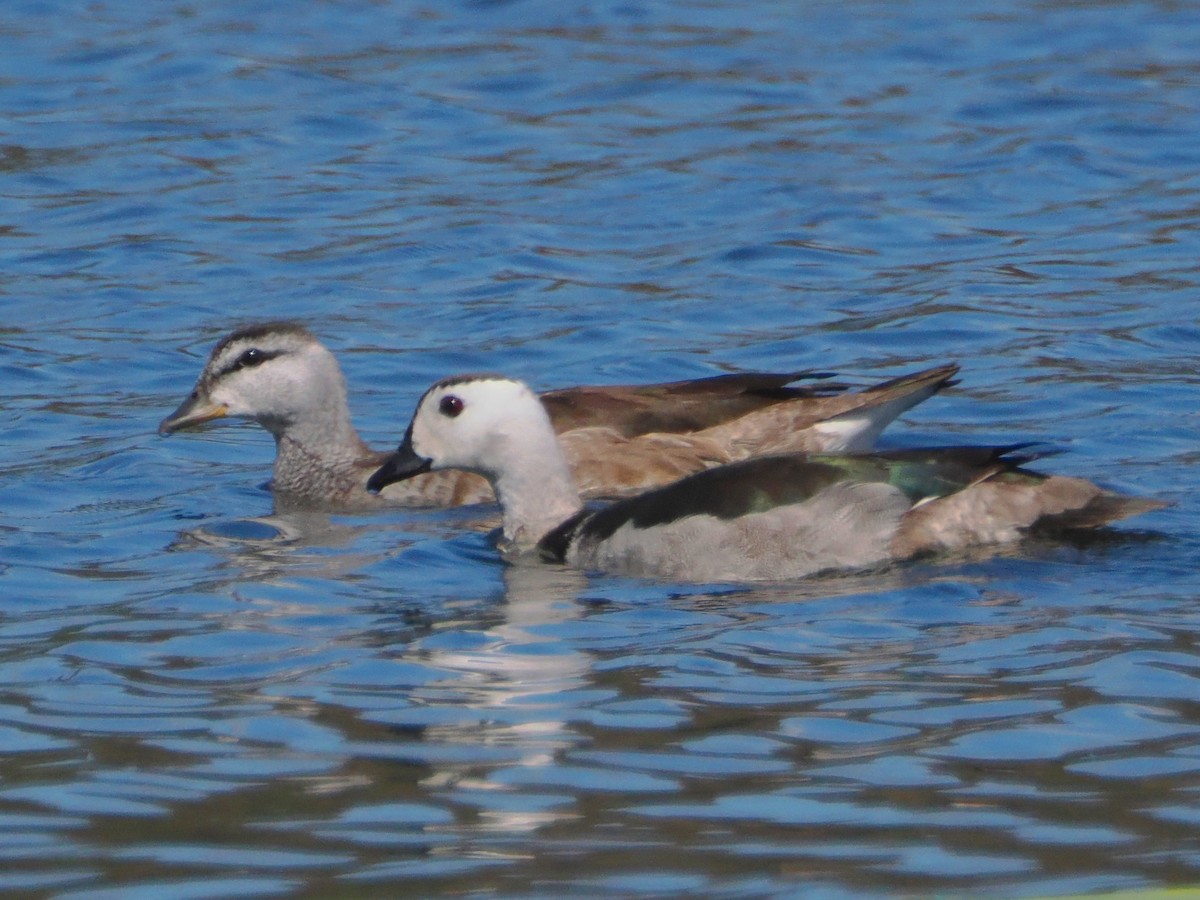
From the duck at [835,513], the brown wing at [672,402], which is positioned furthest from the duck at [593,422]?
the duck at [835,513]

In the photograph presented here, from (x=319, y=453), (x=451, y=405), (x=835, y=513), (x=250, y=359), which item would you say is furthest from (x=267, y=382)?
(x=835, y=513)

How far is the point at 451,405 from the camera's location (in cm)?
1036

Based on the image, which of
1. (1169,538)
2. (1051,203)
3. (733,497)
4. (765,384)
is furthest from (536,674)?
(1051,203)

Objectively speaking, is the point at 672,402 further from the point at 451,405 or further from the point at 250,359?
the point at 250,359

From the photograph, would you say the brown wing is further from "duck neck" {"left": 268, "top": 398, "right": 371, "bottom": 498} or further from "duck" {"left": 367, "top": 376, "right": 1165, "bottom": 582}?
"duck" {"left": 367, "top": 376, "right": 1165, "bottom": 582}

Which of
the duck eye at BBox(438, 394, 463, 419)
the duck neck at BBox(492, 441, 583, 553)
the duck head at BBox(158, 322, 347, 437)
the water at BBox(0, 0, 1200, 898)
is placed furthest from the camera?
the duck head at BBox(158, 322, 347, 437)

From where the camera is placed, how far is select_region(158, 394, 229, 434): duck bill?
11.9 meters

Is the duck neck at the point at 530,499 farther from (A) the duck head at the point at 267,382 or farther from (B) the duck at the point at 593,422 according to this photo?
(A) the duck head at the point at 267,382

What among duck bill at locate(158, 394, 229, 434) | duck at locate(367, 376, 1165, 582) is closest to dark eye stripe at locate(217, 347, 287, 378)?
duck bill at locate(158, 394, 229, 434)

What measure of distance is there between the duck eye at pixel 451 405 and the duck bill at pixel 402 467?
0.84 ft

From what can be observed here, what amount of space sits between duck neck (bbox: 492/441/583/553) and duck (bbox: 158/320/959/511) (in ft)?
3.91

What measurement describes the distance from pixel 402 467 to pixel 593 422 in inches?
60.2

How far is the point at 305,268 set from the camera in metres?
16.4

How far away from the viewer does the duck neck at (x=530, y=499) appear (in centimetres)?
1045
